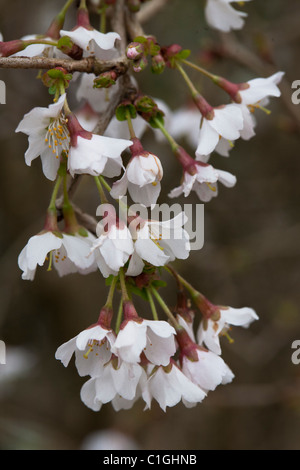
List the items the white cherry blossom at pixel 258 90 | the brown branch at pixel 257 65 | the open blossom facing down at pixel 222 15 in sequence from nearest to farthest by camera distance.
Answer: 1. the white cherry blossom at pixel 258 90
2. the open blossom facing down at pixel 222 15
3. the brown branch at pixel 257 65

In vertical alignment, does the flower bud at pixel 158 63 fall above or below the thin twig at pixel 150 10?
below

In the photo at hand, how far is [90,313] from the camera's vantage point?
3.33 m

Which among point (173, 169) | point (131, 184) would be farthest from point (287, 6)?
point (131, 184)

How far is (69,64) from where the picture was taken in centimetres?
108

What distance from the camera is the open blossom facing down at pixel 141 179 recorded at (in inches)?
42.5

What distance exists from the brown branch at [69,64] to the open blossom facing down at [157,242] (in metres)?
0.33

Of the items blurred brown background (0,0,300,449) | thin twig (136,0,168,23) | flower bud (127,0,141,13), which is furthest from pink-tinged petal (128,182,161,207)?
blurred brown background (0,0,300,449)

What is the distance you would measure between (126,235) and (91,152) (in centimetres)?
17

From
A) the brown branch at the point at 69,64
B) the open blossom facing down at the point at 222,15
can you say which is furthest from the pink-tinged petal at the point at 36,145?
the open blossom facing down at the point at 222,15

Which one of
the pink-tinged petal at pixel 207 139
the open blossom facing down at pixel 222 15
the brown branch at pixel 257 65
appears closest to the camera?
the pink-tinged petal at pixel 207 139

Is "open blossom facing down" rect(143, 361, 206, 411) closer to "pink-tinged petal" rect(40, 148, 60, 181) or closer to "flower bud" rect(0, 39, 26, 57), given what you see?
"pink-tinged petal" rect(40, 148, 60, 181)

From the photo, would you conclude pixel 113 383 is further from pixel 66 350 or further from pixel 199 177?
pixel 199 177

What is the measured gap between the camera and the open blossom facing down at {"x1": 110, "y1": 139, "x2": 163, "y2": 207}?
1.08 metres

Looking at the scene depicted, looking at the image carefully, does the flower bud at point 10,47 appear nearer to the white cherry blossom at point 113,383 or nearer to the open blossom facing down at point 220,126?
the open blossom facing down at point 220,126
